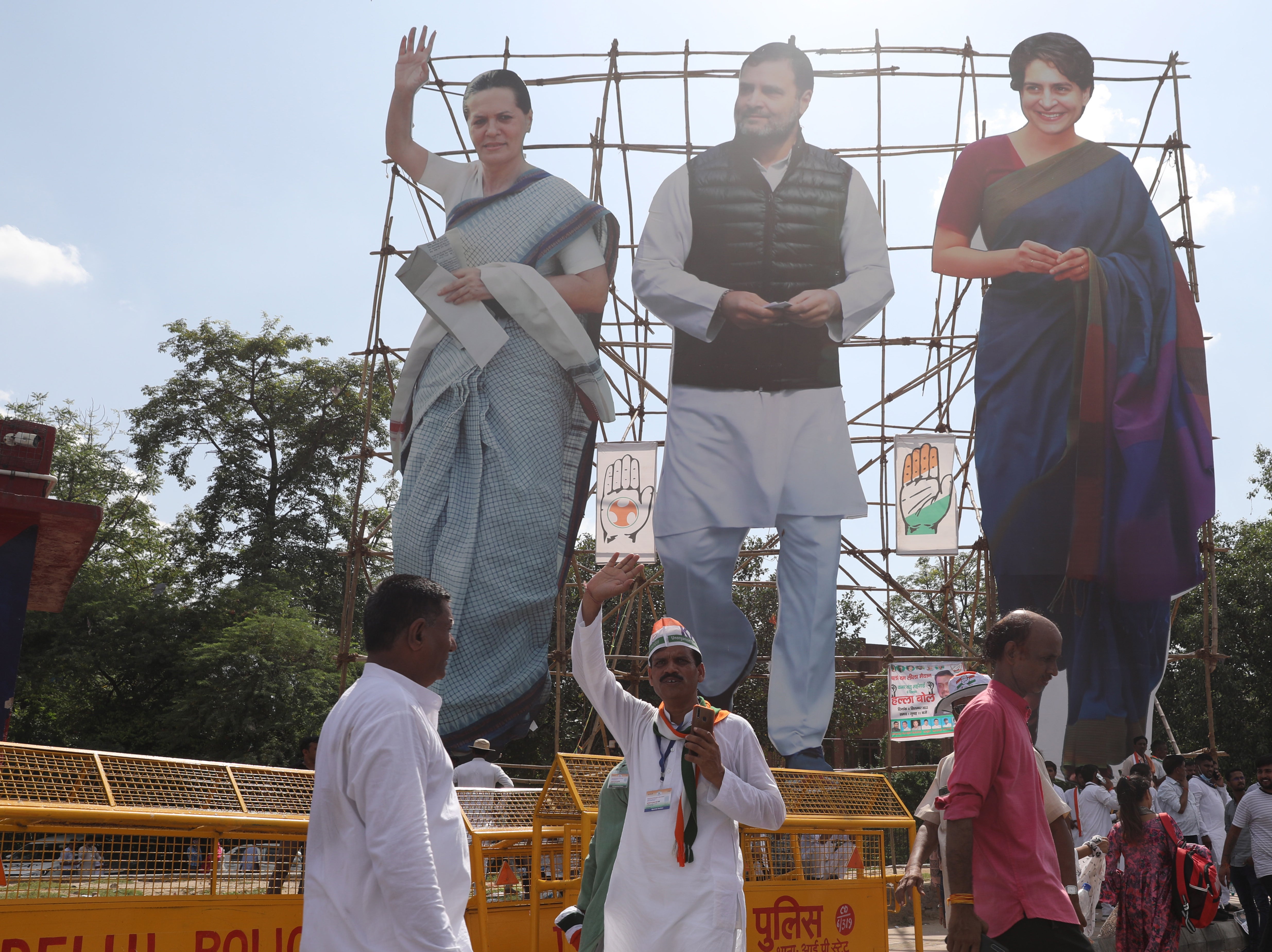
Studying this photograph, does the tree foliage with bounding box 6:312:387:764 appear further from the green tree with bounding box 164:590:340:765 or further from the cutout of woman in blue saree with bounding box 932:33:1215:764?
the cutout of woman in blue saree with bounding box 932:33:1215:764

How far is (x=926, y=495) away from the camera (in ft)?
36.0

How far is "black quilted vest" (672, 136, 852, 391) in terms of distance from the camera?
9977mm

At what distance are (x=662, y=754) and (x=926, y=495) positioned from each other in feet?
25.9

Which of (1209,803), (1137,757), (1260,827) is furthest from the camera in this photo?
(1137,757)

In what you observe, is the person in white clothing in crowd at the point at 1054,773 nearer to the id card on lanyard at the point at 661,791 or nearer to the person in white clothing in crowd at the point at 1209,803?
the person in white clothing in crowd at the point at 1209,803

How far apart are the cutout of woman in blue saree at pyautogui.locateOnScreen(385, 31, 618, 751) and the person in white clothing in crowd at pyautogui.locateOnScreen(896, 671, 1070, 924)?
15.1ft

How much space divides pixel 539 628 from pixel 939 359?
216 inches

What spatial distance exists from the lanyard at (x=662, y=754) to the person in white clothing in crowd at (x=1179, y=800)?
624cm

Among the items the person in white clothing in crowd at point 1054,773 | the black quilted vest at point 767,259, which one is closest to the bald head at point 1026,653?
the person in white clothing in crowd at point 1054,773

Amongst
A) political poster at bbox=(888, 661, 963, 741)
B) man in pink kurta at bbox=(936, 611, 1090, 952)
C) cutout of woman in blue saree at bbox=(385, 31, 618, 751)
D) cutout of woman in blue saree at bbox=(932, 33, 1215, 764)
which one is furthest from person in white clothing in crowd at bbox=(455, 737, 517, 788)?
man in pink kurta at bbox=(936, 611, 1090, 952)

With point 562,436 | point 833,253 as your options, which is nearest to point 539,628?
point 562,436

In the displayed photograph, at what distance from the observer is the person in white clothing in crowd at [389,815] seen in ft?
7.31

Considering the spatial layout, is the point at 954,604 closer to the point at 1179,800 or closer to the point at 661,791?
the point at 1179,800

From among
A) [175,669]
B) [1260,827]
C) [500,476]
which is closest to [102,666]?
[175,669]
